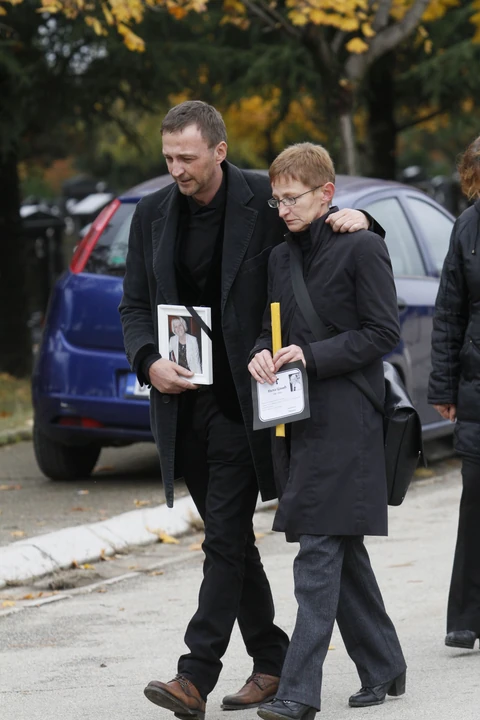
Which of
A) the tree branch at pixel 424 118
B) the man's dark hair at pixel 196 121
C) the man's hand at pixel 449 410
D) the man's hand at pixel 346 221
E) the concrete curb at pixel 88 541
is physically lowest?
the concrete curb at pixel 88 541

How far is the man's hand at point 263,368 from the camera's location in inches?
169

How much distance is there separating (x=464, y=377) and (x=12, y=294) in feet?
37.1

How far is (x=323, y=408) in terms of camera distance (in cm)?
429

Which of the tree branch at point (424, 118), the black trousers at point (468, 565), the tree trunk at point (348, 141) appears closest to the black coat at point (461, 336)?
the black trousers at point (468, 565)

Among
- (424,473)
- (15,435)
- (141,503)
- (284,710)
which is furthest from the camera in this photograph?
(15,435)

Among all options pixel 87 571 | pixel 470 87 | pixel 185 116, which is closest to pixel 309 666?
pixel 185 116

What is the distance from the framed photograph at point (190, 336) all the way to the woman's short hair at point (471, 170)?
4.04ft

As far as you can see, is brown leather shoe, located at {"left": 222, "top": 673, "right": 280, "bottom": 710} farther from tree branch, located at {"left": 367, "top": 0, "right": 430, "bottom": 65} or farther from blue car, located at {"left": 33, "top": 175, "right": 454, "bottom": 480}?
tree branch, located at {"left": 367, "top": 0, "right": 430, "bottom": 65}

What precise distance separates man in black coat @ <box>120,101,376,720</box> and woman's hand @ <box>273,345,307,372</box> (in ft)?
0.71

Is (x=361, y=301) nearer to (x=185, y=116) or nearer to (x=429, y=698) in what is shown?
(x=185, y=116)

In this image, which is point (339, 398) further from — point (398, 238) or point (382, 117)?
point (382, 117)

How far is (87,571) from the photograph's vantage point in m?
6.86

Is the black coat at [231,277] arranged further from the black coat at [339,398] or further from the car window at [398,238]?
the car window at [398,238]

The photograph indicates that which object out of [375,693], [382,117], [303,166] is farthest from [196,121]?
[382,117]
